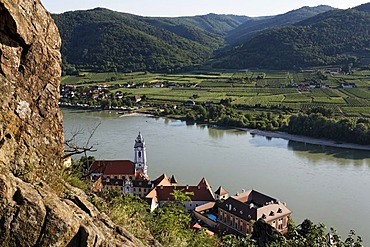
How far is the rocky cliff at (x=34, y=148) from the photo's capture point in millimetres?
2463

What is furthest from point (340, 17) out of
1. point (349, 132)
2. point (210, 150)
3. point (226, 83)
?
point (210, 150)

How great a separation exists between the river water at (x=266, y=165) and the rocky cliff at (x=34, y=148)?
10749 millimetres

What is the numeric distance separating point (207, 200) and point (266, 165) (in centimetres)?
730

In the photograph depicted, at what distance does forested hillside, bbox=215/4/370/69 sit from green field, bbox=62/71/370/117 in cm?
611

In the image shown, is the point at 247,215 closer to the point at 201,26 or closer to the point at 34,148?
the point at 34,148

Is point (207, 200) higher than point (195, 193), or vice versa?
point (195, 193)

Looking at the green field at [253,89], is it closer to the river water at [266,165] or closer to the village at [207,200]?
the river water at [266,165]

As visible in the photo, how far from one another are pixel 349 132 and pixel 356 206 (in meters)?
14.0

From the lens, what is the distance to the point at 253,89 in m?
51.7

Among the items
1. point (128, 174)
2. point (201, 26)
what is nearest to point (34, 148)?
point (128, 174)

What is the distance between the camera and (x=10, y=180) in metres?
2.51

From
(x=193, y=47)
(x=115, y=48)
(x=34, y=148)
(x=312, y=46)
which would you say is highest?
(x=312, y=46)

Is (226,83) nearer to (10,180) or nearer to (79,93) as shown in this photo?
(79,93)

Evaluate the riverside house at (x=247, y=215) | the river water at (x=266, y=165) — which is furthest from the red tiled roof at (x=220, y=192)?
the riverside house at (x=247, y=215)
